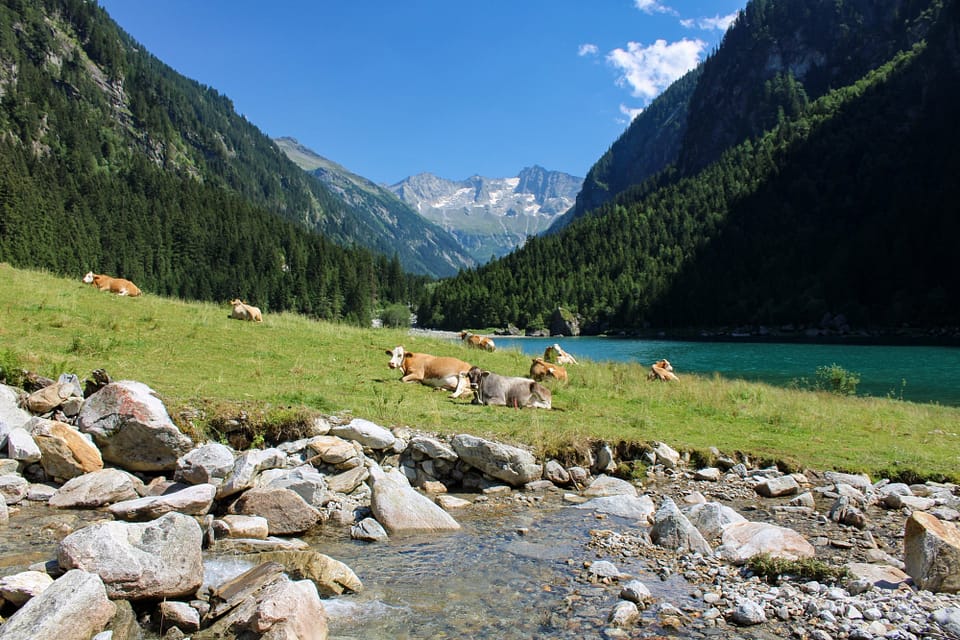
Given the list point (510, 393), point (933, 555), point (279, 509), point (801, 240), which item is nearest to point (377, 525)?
point (279, 509)

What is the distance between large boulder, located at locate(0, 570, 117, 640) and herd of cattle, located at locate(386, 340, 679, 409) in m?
10.9

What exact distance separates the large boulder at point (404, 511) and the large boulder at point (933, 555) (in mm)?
5541

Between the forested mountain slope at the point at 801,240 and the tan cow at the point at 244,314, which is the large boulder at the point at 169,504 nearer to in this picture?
the tan cow at the point at 244,314

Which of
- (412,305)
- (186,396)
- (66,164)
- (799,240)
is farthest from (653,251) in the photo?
(186,396)

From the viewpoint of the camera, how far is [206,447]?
857 cm

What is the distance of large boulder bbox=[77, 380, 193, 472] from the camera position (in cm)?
872

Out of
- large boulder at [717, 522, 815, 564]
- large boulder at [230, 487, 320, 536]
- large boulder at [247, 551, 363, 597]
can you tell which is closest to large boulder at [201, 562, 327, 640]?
large boulder at [247, 551, 363, 597]

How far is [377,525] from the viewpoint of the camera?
7.75m

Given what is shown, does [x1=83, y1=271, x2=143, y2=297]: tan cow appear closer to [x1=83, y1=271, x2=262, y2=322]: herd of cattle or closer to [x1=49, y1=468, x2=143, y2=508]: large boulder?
[x1=83, y1=271, x2=262, y2=322]: herd of cattle

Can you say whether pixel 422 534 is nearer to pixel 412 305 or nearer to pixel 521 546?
pixel 521 546

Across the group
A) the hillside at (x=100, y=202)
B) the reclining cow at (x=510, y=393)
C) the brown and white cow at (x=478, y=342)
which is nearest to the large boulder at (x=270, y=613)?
the reclining cow at (x=510, y=393)

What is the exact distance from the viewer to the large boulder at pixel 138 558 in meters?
5.09

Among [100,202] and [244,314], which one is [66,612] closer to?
[244,314]

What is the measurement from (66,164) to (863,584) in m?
172
